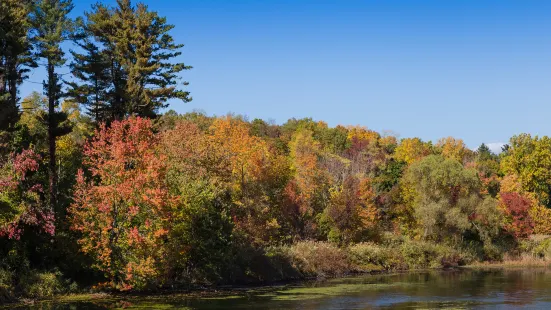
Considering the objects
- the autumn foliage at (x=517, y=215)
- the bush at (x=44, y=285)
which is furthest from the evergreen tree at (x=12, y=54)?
the autumn foliage at (x=517, y=215)

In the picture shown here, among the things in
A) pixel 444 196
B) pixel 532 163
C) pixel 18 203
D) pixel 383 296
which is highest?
pixel 532 163

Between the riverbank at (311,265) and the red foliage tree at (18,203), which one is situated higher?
the red foliage tree at (18,203)

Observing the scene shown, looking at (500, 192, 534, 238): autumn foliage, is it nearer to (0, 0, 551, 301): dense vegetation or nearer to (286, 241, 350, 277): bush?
(0, 0, 551, 301): dense vegetation

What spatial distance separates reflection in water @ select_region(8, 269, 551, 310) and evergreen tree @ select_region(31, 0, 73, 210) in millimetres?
16542

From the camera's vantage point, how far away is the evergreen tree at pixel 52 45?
49969 millimetres

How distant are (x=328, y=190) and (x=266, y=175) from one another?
41.5 feet

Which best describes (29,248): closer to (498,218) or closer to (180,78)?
(180,78)

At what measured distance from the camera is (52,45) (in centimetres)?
5025

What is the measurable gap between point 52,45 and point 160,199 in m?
17.9

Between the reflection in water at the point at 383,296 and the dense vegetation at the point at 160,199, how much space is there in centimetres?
420

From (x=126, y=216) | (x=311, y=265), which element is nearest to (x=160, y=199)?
(x=126, y=216)

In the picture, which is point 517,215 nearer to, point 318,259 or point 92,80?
point 318,259

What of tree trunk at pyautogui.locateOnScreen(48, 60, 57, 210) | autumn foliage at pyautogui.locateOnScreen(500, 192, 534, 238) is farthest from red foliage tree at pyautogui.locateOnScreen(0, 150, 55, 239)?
autumn foliage at pyautogui.locateOnScreen(500, 192, 534, 238)

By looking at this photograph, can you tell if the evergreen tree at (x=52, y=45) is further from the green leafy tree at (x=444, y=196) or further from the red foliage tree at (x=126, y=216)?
the green leafy tree at (x=444, y=196)
